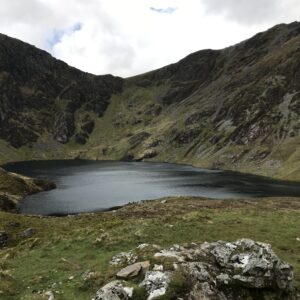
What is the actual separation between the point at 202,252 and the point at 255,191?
118 m

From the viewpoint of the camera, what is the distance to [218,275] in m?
23.1

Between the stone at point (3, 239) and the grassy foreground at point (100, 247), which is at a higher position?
the grassy foreground at point (100, 247)

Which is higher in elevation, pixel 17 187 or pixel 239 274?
pixel 239 274

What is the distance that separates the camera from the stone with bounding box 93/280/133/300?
20250 millimetres

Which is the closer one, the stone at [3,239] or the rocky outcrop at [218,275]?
the rocky outcrop at [218,275]

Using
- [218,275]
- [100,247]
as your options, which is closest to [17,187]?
[100,247]

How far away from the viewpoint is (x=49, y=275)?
25953mm

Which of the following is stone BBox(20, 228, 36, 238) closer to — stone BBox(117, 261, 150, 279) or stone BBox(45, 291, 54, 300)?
stone BBox(45, 291, 54, 300)

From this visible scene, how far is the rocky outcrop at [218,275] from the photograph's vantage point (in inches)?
841

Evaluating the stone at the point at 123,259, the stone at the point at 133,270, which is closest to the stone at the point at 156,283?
the stone at the point at 133,270

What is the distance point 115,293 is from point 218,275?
5.93 m

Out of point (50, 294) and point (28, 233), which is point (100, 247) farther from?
point (28, 233)

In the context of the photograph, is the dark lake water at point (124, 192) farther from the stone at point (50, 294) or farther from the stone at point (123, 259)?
the stone at point (50, 294)

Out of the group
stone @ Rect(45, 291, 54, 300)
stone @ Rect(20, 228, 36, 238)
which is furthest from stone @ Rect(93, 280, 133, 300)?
stone @ Rect(20, 228, 36, 238)
